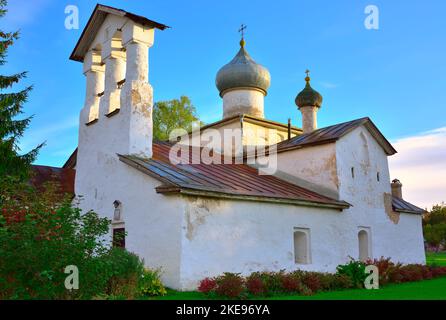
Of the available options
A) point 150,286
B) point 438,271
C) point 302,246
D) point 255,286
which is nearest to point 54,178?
point 150,286

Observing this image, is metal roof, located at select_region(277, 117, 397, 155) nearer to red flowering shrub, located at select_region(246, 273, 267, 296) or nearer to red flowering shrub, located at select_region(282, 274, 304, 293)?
red flowering shrub, located at select_region(282, 274, 304, 293)

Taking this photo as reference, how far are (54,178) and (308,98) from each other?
1241 centimetres

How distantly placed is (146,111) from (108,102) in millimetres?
1746

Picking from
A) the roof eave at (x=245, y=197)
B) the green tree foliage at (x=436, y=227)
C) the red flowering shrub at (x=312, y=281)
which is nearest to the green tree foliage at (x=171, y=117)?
the roof eave at (x=245, y=197)

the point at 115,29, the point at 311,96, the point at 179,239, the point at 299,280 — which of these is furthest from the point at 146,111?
the point at 311,96

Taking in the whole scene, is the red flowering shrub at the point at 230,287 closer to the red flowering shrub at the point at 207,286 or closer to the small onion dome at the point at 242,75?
the red flowering shrub at the point at 207,286

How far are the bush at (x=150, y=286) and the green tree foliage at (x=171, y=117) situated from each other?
21.3m

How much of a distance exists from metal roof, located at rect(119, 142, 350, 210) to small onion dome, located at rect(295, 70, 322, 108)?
20.4ft

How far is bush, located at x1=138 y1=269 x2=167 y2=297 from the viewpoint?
10.2 metres

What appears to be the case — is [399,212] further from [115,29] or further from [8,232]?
[8,232]

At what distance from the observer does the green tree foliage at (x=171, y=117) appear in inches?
1251

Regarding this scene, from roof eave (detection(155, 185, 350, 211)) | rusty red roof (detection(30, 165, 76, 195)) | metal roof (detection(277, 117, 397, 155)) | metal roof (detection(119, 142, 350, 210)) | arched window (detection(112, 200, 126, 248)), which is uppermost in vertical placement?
metal roof (detection(277, 117, 397, 155))

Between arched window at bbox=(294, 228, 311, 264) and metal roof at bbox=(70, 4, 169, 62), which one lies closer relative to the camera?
metal roof at bbox=(70, 4, 169, 62)

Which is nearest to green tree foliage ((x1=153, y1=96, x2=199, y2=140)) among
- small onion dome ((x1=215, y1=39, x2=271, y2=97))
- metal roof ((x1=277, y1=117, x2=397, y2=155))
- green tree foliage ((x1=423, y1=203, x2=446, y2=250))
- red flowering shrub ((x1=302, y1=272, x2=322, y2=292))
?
small onion dome ((x1=215, y1=39, x2=271, y2=97))
